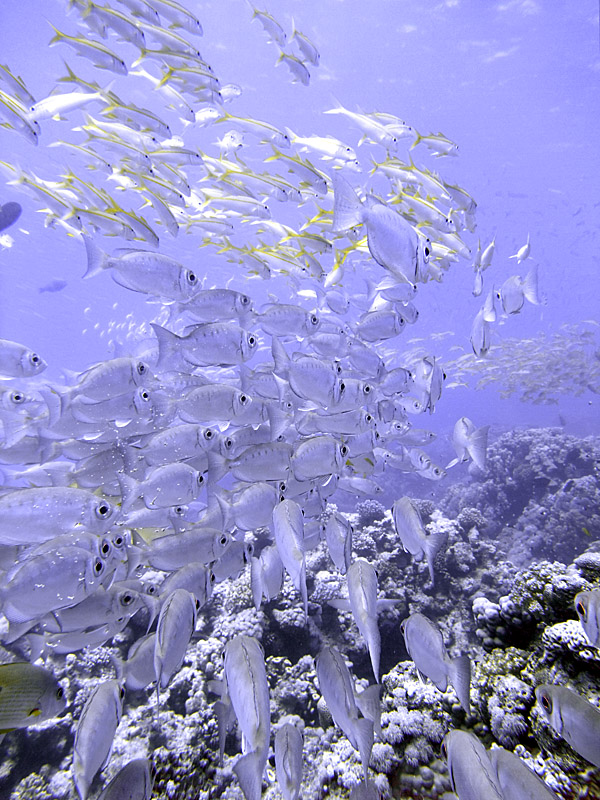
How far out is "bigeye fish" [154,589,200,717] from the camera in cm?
200

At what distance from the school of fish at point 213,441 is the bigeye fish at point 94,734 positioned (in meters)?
0.01

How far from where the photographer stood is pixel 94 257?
12.0 feet

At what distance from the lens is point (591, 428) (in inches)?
1060

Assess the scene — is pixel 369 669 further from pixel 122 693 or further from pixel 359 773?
pixel 122 693

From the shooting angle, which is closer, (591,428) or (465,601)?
(465,601)

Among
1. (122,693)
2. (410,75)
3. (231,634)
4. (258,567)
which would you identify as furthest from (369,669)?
(410,75)

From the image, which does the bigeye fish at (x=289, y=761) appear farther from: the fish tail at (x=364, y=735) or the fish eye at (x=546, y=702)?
the fish eye at (x=546, y=702)

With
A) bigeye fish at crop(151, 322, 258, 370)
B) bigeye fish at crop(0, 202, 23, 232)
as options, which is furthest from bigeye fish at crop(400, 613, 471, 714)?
bigeye fish at crop(0, 202, 23, 232)

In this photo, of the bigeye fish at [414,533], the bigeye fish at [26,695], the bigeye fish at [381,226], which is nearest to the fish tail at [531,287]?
the bigeye fish at [381,226]

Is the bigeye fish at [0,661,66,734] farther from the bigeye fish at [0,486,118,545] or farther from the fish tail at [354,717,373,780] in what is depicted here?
the fish tail at [354,717,373,780]

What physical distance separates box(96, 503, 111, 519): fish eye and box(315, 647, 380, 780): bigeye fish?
5.71ft

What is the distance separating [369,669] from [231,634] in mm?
1613

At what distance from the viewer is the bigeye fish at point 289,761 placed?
77.9 inches

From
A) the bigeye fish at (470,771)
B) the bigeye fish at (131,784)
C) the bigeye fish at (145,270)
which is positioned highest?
the bigeye fish at (145,270)
